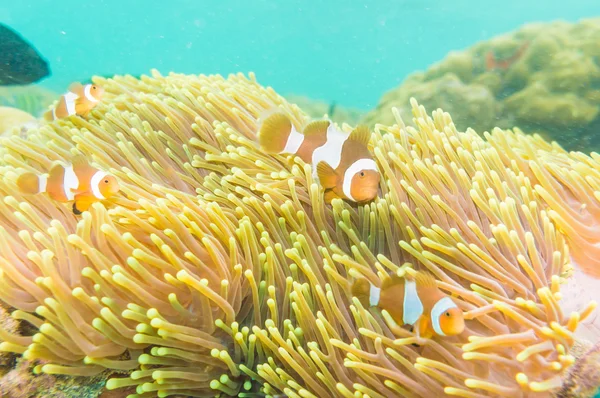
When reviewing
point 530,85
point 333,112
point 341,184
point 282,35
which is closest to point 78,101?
point 341,184

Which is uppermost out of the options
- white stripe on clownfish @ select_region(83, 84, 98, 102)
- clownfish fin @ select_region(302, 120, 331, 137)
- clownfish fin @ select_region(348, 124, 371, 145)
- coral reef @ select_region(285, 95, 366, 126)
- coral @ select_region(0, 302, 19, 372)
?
coral reef @ select_region(285, 95, 366, 126)

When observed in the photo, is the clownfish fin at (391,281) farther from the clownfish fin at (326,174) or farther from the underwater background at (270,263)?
the clownfish fin at (326,174)

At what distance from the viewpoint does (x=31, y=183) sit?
1.76 metres

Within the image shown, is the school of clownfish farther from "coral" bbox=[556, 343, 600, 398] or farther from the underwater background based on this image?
"coral" bbox=[556, 343, 600, 398]

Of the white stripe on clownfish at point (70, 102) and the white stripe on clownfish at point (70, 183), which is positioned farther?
the white stripe on clownfish at point (70, 102)

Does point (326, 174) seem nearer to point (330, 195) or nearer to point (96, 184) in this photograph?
point (330, 195)

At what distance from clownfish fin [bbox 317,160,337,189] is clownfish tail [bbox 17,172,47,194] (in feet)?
3.70

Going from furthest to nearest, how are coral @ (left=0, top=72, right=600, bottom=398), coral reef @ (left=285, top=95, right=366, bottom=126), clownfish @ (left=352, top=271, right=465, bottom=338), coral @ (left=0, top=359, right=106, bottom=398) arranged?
1. coral reef @ (left=285, top=95, right=366, bottom=126)
2. coral @ (left=0, top=359, right=106, bottom=398)
3. coral @ (left=0, top=72, right=600, bottom=398)
4. clownfish @ (left=352, top=271, right=465, bottom=338)

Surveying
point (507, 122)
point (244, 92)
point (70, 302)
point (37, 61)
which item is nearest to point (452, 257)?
point (70, 302)

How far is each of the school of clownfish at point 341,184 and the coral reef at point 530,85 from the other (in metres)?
4.62

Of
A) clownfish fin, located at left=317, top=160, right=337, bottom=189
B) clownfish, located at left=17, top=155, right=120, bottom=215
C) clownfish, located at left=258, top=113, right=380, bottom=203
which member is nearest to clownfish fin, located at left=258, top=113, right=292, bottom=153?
clownfish, located at left=258, top=113, right=380, bottom=203

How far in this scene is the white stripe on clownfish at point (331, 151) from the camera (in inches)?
72.4

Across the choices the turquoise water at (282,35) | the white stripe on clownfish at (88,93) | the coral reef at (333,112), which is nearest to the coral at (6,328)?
the white stripe on clownfish at (88,93)

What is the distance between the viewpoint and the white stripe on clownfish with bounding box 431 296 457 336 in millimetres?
1276
